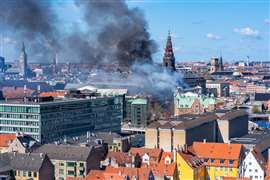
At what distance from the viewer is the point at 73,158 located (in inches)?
2080

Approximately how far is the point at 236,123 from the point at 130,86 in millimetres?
41753

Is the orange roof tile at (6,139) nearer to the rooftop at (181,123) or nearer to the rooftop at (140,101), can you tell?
the rooftop at (181,123)

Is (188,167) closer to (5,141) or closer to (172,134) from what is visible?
(172,134)

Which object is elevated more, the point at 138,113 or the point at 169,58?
the point at 169,58

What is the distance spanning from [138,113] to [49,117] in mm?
26639

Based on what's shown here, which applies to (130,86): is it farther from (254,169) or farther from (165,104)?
(254,169)

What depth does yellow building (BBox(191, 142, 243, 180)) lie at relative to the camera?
2157 inches

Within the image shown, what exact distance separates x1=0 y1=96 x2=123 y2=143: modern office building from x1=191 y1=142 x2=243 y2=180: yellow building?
2432 cm

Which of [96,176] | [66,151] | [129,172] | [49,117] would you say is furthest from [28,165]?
[49,117]

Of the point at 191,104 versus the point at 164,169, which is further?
the point at 191,104

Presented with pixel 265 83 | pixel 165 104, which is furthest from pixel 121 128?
pixel 265 83

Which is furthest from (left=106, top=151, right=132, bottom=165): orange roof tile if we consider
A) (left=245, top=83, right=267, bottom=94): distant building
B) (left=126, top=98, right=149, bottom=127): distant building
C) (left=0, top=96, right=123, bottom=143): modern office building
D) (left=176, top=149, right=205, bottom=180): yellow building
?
(left=245, top=83, right=267, bottom=94): distant building

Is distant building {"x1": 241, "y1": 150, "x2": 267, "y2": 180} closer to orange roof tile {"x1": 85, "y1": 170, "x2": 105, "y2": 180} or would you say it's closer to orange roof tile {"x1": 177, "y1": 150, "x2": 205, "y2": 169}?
orange roof tile {"x1": 177, "y1": 150, "x2": 205, "y2": 169}

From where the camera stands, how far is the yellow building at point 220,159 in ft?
180
